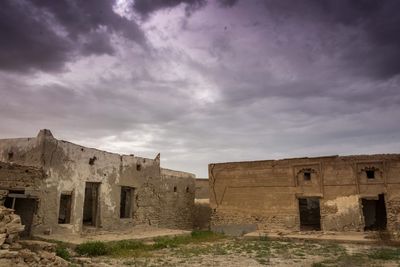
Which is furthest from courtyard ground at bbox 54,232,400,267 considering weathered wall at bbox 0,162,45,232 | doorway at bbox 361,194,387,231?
doorway at bbox 361,194,387,231

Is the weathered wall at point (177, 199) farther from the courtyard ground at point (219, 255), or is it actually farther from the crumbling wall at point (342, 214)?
the crumbling wall at point (342, 214)

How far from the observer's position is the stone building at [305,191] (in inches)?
749

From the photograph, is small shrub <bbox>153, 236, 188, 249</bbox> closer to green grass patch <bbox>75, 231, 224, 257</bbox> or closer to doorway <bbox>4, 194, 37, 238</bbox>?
green grass patch <bbox>75, 231, 224, 257</bbox>

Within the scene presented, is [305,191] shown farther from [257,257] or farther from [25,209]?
[25,209]

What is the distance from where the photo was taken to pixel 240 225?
2138 cm

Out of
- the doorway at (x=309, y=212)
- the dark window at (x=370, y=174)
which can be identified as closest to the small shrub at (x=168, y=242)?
the dark window at (x=370, y=174)

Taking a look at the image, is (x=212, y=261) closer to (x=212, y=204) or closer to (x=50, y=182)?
(x=50, y=182)

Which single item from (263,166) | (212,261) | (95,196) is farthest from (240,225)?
(212,261)

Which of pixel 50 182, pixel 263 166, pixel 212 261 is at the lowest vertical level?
pixel 212 261

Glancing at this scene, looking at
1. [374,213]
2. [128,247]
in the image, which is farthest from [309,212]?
[128,247]

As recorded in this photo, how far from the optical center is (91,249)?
38.4 ft

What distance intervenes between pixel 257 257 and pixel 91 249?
5299 mm

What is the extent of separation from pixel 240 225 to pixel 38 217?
38.8ft

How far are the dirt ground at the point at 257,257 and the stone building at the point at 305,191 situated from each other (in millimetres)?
4712
